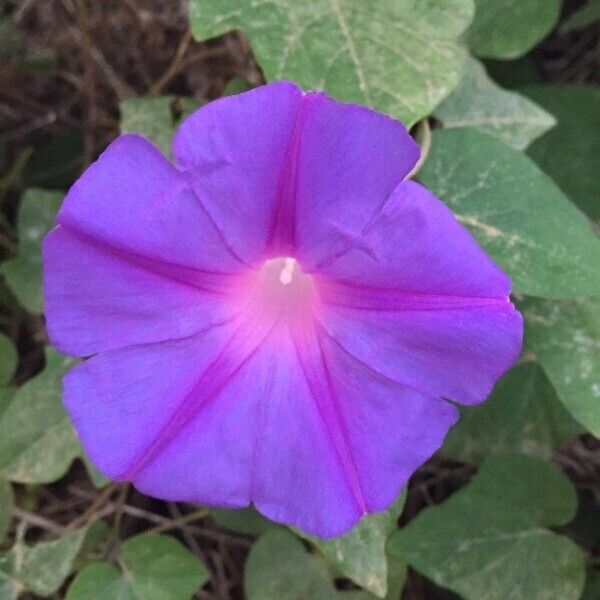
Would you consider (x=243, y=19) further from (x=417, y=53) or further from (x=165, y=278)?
(x=165, y=278)

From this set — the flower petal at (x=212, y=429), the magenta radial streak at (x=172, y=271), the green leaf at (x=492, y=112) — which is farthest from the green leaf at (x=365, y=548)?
the green leaf at (x=492, y=112)

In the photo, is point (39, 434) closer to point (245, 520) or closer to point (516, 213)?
point (245, 520)

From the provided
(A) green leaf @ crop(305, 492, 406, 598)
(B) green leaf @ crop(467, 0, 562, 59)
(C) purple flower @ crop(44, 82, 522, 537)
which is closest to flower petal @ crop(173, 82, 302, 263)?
(C) purple flower @ crop(44, 82, 522, 537)

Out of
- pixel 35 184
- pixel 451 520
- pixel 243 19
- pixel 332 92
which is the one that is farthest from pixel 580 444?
pixel 35 184

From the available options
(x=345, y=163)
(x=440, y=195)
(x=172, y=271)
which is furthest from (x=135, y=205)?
(x=440, y=195)

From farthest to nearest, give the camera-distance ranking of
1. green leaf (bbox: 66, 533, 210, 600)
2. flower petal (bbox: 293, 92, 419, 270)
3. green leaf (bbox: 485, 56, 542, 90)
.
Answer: green leaf (bbox: 485, 56, 542, 90) → green leaf (bbox: 66, 533, 210, 600) → flower petal (bbox: 293, 92, 419, 270)

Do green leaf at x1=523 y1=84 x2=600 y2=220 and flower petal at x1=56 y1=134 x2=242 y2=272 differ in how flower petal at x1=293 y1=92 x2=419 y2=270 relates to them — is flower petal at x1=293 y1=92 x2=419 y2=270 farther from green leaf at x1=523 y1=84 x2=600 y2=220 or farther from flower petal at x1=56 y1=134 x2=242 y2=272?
green leaf at x1=523 y1=84 x2=600 y2=220

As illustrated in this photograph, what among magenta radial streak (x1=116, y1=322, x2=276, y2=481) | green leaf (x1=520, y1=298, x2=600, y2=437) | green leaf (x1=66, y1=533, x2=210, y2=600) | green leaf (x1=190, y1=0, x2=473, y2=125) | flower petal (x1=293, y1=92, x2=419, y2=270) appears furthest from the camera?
green leaf (x1=66, y1=533, x2=210, y2=600)
